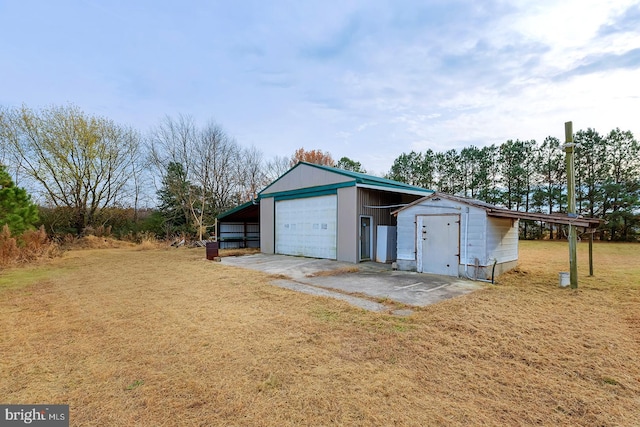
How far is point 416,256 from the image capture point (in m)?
9.25

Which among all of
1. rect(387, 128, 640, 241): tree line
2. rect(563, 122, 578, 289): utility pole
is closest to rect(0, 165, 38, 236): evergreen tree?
rect(563, 122, 578, 289): utility pole

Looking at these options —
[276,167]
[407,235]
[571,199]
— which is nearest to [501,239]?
[571,199]

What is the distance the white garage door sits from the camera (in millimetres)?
12234

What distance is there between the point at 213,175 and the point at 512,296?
23.3 m

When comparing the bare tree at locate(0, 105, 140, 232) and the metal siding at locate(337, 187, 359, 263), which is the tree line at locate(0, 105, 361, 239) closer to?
the bare tree at locate(0, 105, 140, 232)

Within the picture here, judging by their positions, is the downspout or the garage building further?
the garage building

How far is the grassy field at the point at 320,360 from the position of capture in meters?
2.36

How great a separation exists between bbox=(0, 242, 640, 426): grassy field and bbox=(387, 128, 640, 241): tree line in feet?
71.9

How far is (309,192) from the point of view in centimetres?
1311

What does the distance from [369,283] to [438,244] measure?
109 inches

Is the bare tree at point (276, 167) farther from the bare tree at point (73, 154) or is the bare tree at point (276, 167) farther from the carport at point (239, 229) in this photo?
the bare tree at point (73, 154)

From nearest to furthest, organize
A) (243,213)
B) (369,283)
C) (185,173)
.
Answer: (369,283) → (243,213) → (185,173)

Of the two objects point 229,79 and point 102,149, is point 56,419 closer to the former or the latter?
point 229,79

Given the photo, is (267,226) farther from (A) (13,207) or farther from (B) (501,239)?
(B) (501,239)
